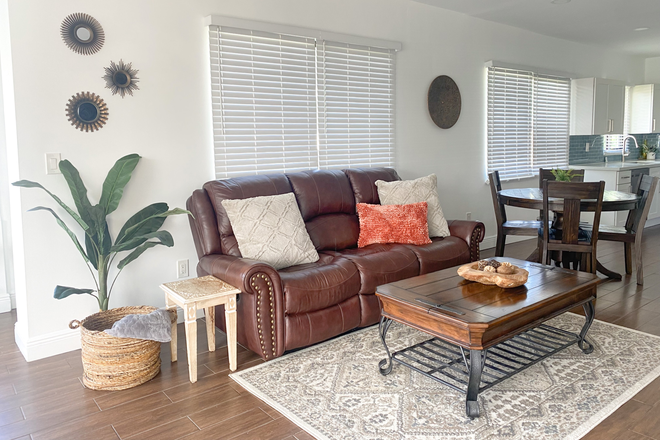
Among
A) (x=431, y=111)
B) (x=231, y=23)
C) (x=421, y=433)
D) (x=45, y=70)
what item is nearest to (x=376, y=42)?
(x=431, y=111)

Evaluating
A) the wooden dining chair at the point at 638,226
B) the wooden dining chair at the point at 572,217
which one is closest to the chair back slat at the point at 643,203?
the wooden dining chair at the point at 638,226

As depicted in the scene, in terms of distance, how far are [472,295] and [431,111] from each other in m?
2.98

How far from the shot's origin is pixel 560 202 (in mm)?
4035

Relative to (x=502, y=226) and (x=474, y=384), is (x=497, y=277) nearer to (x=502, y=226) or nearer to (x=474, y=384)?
(x=474, y=384)

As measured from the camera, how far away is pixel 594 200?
A: 4117 millimetres

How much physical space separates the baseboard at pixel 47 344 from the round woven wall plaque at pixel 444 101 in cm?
373

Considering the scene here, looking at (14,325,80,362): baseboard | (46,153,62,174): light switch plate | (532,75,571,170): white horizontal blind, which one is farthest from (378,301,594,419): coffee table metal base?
(532,75,571,170): white horizontal blind

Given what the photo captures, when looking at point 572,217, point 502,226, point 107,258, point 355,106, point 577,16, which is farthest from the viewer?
point 577,16

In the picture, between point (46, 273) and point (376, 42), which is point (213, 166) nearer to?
point (46, 273)

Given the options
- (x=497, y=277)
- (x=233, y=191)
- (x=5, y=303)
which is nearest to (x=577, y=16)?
(x=497, y=277)

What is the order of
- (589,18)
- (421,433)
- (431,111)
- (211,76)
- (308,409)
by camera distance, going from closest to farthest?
(421,433) < (308,409) < (211,76) < (431,111) < (589,18)

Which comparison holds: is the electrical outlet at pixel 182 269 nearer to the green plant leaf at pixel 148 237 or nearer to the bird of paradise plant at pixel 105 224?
the bird of paradise plant at pixel 105 224

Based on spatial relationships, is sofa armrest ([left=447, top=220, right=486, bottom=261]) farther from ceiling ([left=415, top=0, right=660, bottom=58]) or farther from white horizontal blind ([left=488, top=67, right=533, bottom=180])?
ceiling ([left=415, top=0, right=660, bottom=58])

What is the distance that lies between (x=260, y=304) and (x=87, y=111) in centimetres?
162
